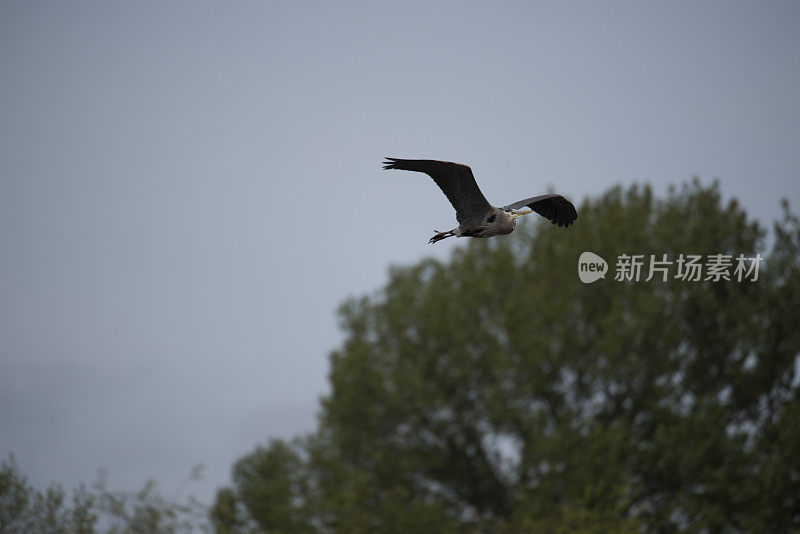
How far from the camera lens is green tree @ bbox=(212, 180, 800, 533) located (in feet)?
67.7

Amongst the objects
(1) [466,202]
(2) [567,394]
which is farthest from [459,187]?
(2) [567,394]

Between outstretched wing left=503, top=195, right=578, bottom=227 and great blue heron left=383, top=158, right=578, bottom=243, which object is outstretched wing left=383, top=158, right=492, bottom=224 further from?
outstretched wing left=503, top=195, right=578, bottom=227

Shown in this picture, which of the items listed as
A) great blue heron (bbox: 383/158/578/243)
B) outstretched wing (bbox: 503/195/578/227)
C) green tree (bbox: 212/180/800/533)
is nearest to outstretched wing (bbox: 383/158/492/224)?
great blue heron (bbox: 383/158/578/243)

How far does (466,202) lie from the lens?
9164mm

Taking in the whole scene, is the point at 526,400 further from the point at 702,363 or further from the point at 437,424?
the point at 702,363

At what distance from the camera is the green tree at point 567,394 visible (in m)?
20.6

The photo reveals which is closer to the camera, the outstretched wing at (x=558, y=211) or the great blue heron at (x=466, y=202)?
the great blue heron at (x=466, y=202)

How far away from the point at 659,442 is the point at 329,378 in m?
8.94

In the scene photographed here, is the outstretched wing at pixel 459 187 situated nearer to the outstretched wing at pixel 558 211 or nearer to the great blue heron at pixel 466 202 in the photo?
the great blue heron at pixel 466 202

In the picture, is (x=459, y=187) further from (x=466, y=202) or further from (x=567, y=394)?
(x=567, y=394)

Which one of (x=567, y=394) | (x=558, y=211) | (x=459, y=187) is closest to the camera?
(x=459, y=187)

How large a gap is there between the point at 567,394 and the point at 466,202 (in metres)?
14.5

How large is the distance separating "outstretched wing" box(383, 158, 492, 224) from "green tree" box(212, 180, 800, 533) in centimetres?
1195

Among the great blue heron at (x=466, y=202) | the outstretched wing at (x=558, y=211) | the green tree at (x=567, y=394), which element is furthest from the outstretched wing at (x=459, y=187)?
the green tree at (x=567, y=394)
